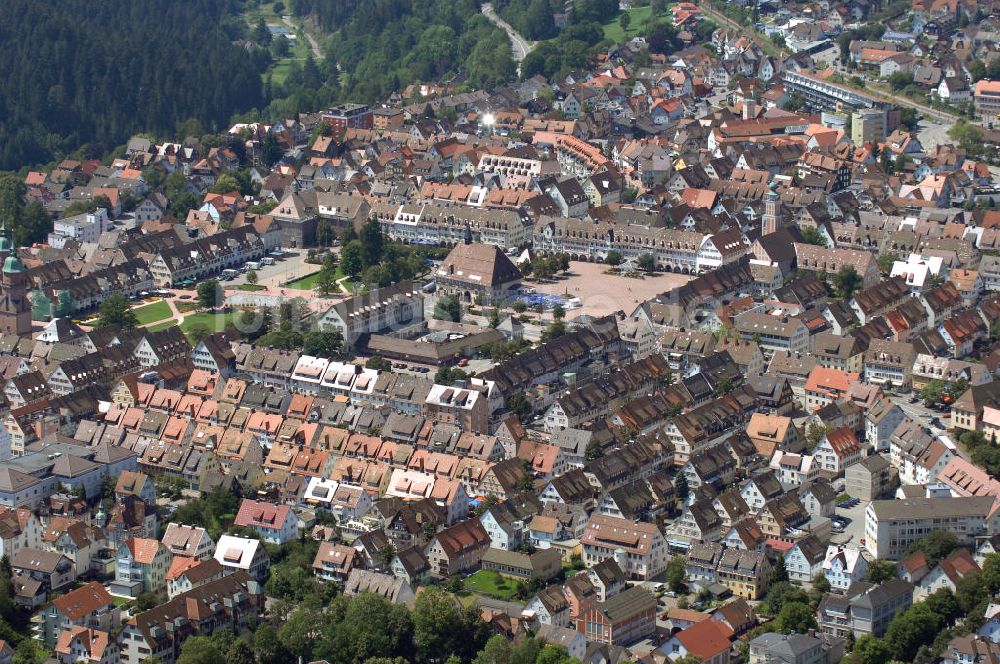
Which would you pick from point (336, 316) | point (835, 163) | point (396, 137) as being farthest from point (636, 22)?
point (336, 316)

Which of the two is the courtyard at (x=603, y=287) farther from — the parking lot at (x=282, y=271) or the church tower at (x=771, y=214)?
the parking lot at (x=282, y=271)

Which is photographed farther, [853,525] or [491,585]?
[853,525]

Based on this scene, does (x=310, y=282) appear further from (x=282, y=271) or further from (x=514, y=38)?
(x=514, y=38)

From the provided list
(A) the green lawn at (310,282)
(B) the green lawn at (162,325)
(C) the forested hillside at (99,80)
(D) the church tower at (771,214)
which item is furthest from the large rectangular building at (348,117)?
(B) the green lawn at (162,325)

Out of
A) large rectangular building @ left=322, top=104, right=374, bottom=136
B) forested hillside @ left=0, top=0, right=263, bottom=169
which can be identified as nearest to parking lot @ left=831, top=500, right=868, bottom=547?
large rectangular building @ left=322, top=104, right=374, bottom=136

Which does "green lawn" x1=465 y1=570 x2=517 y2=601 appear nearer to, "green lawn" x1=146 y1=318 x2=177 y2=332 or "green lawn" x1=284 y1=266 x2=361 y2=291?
"green lawn" x1=146 y1=318 x2=177 y2=332

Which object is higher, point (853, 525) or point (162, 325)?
point (853, 525)

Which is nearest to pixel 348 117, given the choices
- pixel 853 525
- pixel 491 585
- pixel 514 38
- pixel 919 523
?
pixel 514 38
